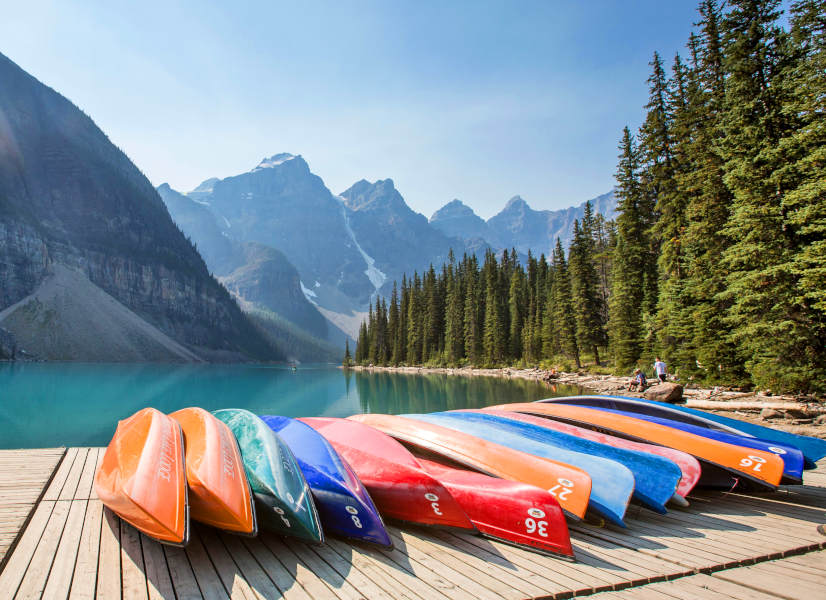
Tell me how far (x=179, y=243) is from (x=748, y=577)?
167 meters

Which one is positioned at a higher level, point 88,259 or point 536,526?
point 88,259

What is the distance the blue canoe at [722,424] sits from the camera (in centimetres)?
605

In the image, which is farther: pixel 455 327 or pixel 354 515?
pixel 455 327

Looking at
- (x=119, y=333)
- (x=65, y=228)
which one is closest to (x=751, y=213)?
(x=119, y=333)

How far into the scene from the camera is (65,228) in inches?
4545

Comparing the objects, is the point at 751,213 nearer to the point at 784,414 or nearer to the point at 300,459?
the point at 784,414

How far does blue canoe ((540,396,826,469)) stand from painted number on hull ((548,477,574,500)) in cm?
318

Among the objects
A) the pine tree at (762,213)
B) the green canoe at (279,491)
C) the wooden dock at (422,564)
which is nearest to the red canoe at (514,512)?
the wooden dock at (422,564)

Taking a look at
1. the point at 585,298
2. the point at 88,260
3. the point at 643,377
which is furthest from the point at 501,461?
the point at 88,260

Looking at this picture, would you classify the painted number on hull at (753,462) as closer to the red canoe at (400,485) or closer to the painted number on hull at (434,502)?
the red canoe at (400,485)

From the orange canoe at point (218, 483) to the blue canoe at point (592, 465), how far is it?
2.95 meters

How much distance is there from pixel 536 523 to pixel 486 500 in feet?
1.72

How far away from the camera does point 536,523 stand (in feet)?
13.4

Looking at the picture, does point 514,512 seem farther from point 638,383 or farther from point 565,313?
point 565,313
